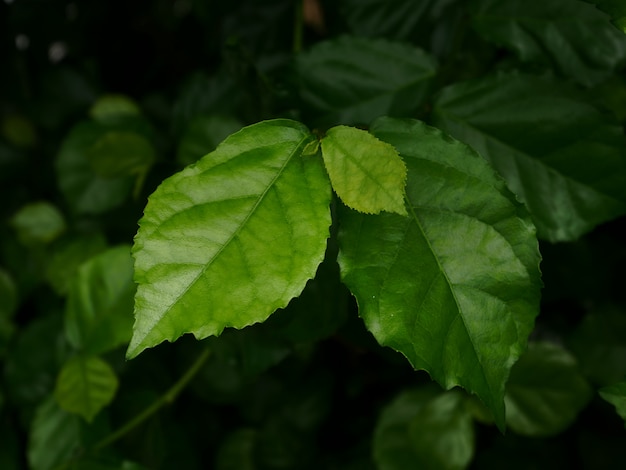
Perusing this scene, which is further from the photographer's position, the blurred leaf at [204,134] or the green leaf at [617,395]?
the blurred leaf at [204,134]

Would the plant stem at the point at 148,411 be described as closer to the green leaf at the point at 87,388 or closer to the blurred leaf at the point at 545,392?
the green leaf at the point at 87,388

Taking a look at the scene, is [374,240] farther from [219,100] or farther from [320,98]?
[219,100]

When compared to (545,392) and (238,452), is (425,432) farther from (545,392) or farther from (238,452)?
(238,452)

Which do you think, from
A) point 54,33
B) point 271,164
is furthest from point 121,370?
point 54,33

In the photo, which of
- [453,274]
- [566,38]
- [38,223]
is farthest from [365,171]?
[38,223]

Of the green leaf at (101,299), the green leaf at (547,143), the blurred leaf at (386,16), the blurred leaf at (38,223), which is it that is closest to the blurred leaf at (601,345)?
the green leaf at (547,143)

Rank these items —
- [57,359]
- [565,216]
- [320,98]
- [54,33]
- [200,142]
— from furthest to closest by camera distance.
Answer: [54,33], [57,359], [200,142], [320,98], [565,216]

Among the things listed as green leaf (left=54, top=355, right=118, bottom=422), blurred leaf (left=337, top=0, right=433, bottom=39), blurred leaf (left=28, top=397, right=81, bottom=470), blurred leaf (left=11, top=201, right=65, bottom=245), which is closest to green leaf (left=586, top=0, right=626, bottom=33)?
blurred leaf (left=337, top=0, right=433, bottom=39)
